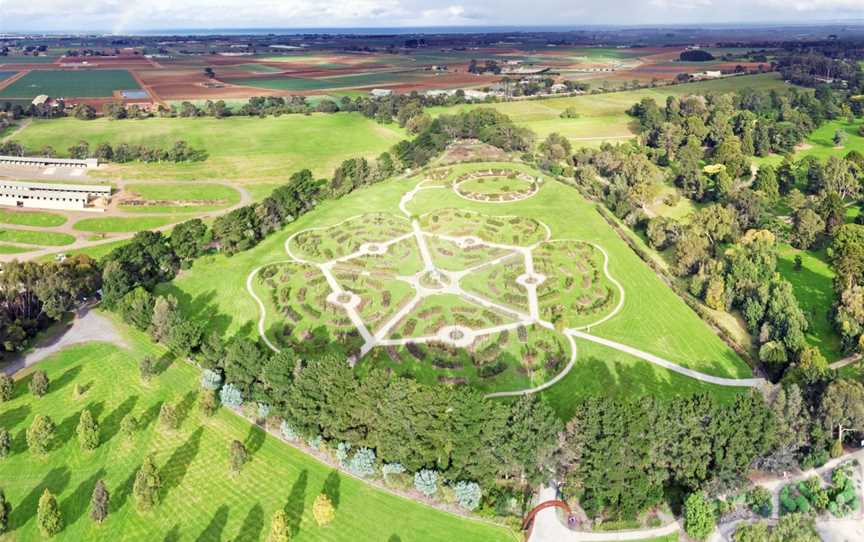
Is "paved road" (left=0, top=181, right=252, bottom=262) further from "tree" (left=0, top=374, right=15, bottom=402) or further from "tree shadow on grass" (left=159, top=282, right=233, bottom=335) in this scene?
"tree" (left=0, top=374, right=15, bottom=402)

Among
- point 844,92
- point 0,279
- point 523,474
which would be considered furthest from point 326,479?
point 844,92

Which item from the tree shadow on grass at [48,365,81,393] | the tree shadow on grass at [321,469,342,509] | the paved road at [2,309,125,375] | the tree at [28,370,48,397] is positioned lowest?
the tree shadow on grass at [321,469,342,509]

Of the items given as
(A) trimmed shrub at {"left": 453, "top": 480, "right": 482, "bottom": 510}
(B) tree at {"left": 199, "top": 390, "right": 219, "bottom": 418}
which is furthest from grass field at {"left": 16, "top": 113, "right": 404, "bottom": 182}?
(A) trimmed shrub at {"left": 453, "top": 480, "right": 482, "bottom": 510}

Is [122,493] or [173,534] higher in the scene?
[122,493]

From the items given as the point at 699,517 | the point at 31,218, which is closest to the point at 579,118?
the point at 31,218

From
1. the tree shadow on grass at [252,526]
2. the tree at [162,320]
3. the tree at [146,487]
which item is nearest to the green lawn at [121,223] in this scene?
the tree at [162,320]

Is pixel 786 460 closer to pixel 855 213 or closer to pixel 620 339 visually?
pixel 620 339

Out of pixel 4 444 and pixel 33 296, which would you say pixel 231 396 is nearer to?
pixel 4 444
